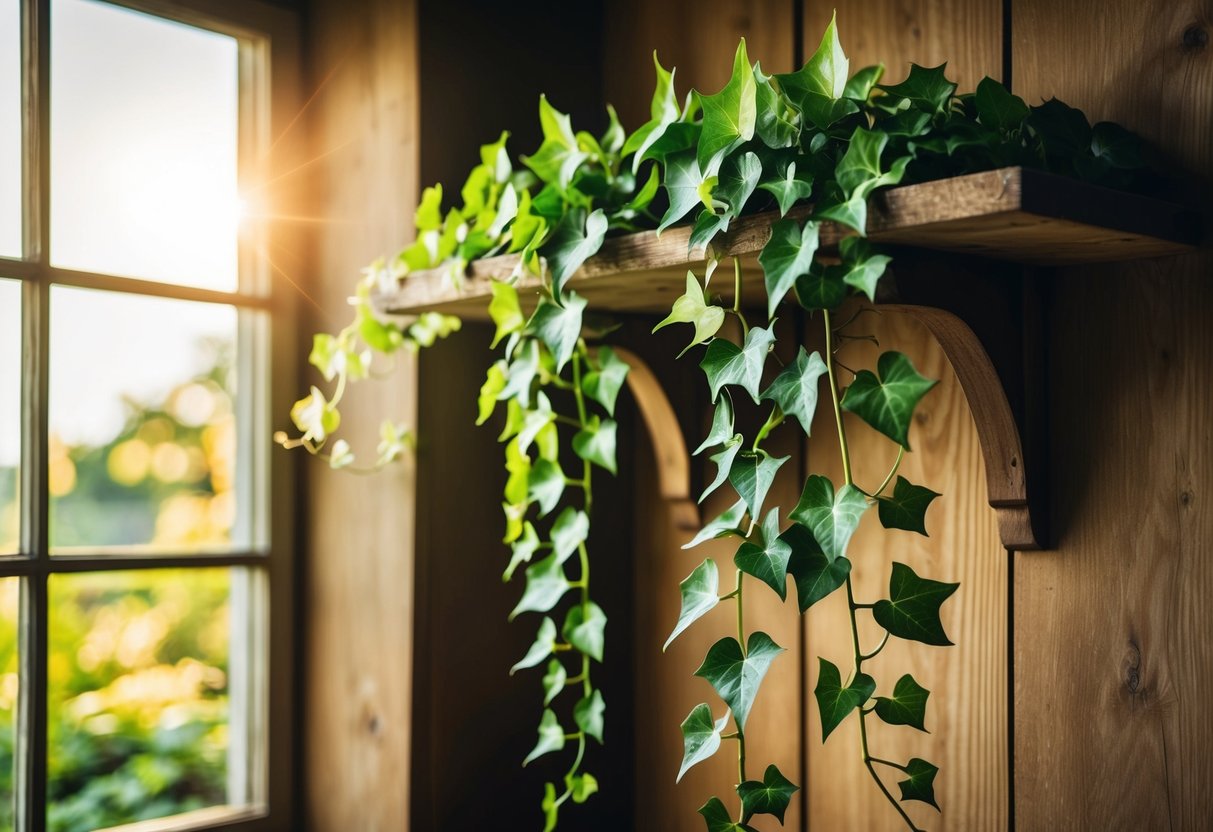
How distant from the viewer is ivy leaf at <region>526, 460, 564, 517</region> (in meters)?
1.25

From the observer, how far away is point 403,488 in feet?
4.73

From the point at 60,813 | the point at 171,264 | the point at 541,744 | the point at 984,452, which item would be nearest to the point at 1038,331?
the point at 984,452

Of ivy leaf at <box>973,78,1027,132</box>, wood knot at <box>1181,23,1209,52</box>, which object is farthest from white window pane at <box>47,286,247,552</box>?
wood knot at <box>1181,23,1209,52</box>

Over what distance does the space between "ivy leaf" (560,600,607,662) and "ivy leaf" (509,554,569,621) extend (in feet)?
0.11

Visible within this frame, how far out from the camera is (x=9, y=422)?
1.36m

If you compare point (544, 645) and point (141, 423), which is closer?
point (544, 645)

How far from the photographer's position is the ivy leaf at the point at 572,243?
3.39 ft

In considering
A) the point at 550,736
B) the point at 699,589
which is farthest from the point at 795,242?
the point at 550,736

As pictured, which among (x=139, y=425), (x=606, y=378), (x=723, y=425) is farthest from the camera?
(x=139, y=425)

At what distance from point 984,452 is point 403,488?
29.5 inches

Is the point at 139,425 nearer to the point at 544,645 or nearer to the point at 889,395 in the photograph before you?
the point at 544,645

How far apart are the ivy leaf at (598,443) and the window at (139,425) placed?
57 centimetres

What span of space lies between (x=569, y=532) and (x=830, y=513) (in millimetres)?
450

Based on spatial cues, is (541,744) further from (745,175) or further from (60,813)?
(745,175)
